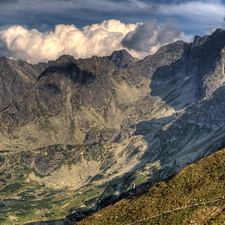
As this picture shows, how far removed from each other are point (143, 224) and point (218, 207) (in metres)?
25.3

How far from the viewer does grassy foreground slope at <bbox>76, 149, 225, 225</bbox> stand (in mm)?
109875

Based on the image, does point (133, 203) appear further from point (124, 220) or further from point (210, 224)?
point (210, 224)

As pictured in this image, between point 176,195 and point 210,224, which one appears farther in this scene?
point 176,195

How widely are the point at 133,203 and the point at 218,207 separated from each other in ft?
114

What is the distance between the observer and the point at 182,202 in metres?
119

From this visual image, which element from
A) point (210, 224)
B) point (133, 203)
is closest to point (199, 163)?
point (133, 203)

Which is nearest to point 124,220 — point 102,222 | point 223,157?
point 102,222

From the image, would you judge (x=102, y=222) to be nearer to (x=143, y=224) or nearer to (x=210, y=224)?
(x=143, y=224)

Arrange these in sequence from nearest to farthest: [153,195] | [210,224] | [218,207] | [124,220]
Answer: [210,224]
[218,207]
[124,220]
[153,195]

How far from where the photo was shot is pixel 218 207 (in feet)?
358

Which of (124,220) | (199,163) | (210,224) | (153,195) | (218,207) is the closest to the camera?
(210,224)

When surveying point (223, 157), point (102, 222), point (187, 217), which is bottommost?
point (102, 222)

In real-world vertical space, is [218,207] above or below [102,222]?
above

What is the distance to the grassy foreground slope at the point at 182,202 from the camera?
4326 inches
